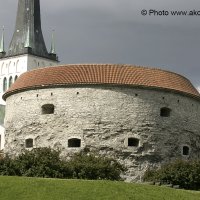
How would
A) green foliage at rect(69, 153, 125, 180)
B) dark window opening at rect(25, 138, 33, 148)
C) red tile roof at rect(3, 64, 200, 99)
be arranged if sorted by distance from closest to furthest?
green foliage at rect(69, 153, 125, 180) < red tile roof at rect(3, 64, 200, 99) < dark window opening at rect(25, 138, 33, 148)

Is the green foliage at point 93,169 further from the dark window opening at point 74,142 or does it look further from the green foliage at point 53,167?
the dark window opening at point 74,142

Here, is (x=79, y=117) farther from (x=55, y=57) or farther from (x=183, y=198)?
(x=55, y=57)

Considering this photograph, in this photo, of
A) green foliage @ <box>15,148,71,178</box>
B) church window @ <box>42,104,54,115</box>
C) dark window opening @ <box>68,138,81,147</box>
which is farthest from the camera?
church window @ <box>42,104,54,115</box>

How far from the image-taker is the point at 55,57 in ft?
249

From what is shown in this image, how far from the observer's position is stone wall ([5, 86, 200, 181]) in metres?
35.9

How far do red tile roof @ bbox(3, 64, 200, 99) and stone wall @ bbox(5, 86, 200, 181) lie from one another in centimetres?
36

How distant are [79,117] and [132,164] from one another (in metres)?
3.77

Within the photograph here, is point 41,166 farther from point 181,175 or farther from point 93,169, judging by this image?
point 181,175

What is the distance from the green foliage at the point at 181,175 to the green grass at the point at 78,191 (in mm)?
7240

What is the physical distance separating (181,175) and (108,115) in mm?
5522

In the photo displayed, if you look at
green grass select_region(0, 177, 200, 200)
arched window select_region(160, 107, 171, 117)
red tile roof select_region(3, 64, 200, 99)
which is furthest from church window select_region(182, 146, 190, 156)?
green grass select_region(0, 177, 200, 200)

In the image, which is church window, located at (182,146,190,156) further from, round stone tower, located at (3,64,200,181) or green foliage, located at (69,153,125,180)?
green foliage, located at (69,153,125,180)

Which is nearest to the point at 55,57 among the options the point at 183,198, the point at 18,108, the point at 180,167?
the point at 18,108

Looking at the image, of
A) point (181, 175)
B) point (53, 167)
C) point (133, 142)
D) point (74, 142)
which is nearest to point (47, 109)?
point (74, 142)
